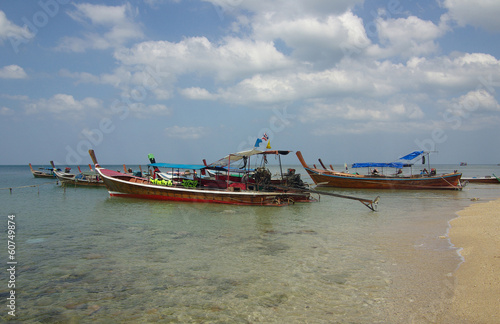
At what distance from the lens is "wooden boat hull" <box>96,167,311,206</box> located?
1925cm

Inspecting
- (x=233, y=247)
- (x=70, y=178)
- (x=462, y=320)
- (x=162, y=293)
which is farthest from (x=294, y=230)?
(x=70, y=178)

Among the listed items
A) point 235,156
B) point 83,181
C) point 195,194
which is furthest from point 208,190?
point 83,181

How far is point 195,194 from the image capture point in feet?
65.4

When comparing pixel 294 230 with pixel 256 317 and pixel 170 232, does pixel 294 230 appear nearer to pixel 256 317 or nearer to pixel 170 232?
pixel 170 232

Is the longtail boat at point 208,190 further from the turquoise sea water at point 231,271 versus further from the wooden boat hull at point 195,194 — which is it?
the turquoise sea water at point 231,271

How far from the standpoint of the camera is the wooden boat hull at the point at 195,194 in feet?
63.2

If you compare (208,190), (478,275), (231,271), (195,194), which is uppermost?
(208,190)

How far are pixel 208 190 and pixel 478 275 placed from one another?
14848 mm

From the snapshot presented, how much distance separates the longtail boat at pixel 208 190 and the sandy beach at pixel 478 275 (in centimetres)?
1003

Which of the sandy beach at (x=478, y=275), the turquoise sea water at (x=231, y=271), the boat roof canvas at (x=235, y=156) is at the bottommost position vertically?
the turquoise sea water at (x=231, y=271)

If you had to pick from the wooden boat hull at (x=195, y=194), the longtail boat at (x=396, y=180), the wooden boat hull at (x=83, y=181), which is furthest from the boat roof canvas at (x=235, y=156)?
the wooden boat hull at (x=83, y=181)

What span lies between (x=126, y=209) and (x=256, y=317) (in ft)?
49.1

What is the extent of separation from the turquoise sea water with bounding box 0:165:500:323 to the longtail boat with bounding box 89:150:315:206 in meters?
4.72

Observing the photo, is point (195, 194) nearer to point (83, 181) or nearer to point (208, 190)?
point (208, 190)
